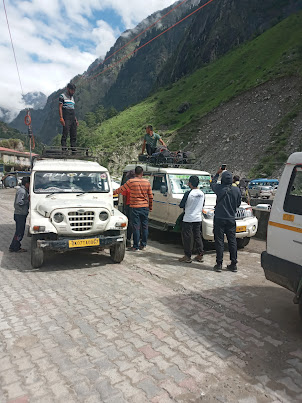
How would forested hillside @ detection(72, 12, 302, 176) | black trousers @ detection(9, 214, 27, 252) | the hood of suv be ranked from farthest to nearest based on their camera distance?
forested hillside @ detection(72, 12, 302, 176) < black trousers @ detection(9, 214, 27, 252) < the hood of suv

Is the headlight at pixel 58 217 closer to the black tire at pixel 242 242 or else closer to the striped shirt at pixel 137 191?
the striped shirt at pixel 137 191

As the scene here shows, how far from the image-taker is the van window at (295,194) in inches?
151

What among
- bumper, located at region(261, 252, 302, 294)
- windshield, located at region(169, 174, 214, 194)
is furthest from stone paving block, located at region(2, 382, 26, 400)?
windshield, located at region(169, 174, 214, 194)

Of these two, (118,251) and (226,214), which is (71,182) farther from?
(226,214)

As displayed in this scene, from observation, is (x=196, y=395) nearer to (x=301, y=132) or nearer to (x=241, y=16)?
(x=301, y=132)

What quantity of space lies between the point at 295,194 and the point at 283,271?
96 centimetres

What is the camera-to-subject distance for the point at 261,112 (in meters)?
36.2

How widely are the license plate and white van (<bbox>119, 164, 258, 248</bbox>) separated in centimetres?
267

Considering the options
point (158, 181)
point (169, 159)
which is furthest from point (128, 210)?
point (169, 159)

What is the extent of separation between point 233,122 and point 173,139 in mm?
10629

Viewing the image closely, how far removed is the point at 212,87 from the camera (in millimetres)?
55375

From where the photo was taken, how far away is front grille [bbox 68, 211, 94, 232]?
20.0 feet

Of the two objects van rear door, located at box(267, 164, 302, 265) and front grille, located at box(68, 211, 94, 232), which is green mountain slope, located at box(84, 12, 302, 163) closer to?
front grille, located at box(68, 211, 94, 232)

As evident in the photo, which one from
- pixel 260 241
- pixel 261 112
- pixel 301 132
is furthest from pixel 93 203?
pixel 261 112
